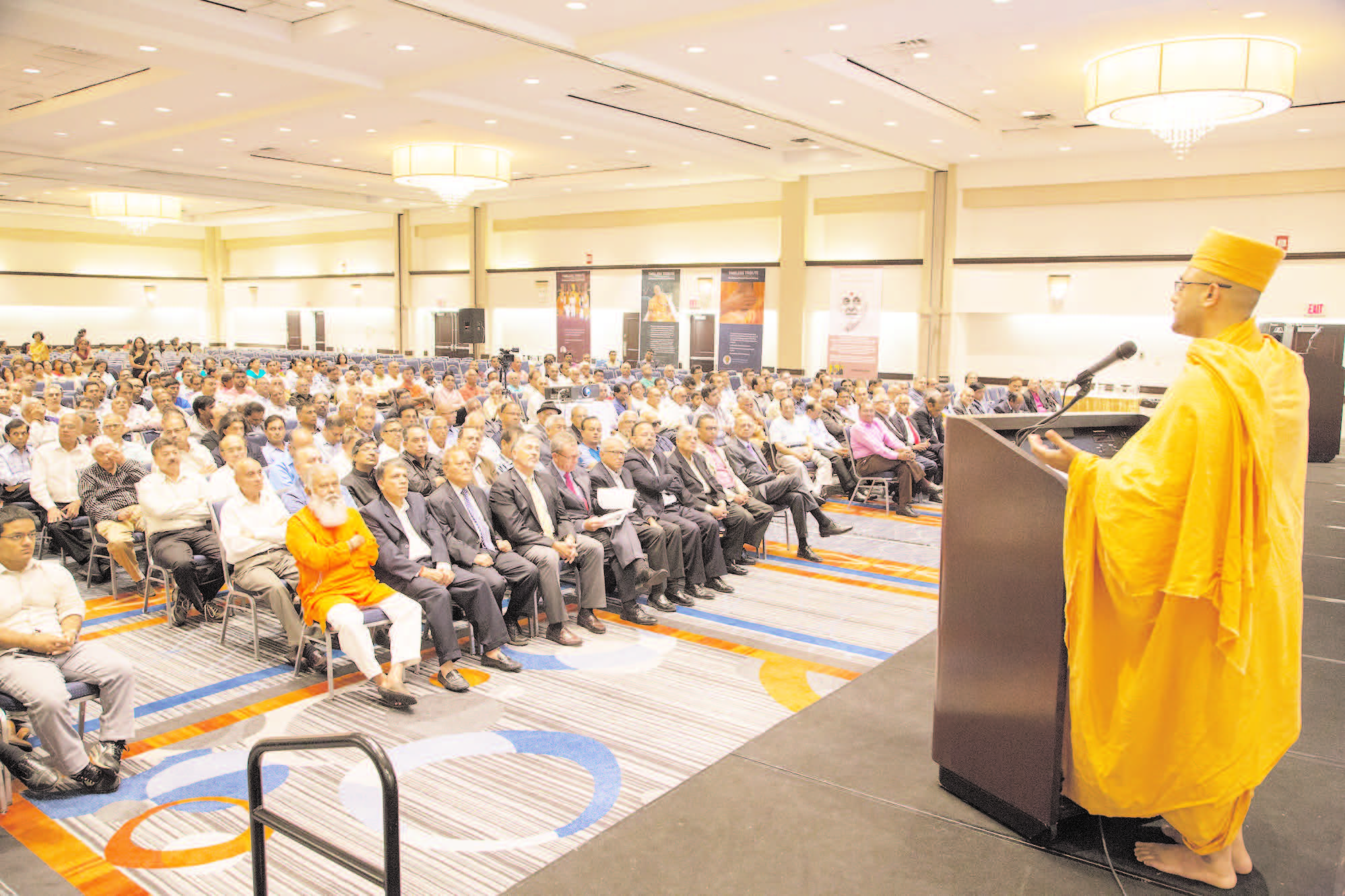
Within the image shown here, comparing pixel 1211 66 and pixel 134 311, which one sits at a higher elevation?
pixel 1211 66

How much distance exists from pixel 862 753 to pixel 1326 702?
1956 millimetres

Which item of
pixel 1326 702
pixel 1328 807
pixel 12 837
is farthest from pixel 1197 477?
pixel 12 837

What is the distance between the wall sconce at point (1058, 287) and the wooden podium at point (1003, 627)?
14076mm

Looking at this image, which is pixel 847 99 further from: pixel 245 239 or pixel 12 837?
pixel 245 239

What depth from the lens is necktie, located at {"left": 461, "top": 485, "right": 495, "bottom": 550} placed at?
18.2 ft

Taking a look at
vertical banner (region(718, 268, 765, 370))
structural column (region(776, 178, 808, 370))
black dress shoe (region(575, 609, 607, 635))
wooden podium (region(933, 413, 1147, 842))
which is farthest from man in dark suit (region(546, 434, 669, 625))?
vertical banner (region(718, 268, 765, 370))

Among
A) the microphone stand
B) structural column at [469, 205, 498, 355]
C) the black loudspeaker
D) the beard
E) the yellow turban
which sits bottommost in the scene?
the beard

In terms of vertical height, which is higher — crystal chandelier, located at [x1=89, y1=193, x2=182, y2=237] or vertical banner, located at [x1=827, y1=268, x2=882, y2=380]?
crystal chandelier, located at [x1=89, y1=193, x2=182, y2=237]

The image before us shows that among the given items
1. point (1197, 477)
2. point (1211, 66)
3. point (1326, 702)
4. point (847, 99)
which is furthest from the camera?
point (847, 99)

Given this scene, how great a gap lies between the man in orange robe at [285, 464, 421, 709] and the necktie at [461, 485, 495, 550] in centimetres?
75

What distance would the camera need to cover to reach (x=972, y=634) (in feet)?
9.30

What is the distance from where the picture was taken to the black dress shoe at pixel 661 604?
20.4 feet

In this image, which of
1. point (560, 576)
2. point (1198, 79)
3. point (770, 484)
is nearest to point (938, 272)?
point (1198, 79)

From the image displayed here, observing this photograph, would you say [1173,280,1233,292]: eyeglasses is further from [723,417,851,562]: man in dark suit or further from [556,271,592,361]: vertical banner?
[556,271,592,361]: vertical banner
